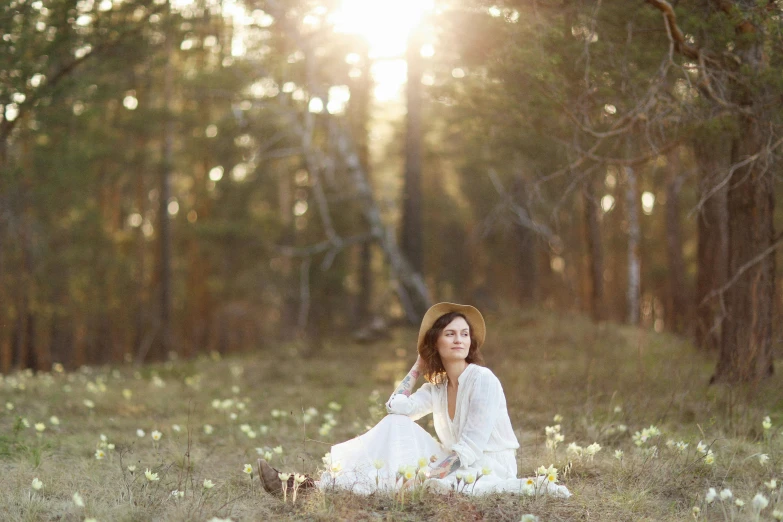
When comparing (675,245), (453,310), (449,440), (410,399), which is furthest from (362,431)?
(675,245)

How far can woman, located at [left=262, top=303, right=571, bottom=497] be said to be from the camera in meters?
4.73

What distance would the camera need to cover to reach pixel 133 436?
7.46 m

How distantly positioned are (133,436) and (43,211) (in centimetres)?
1488

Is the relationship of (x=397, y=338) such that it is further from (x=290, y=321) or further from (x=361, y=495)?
(x=290, y=321)

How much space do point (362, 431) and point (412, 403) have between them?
100 inches

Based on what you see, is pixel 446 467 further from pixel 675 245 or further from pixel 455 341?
pixel 675 245

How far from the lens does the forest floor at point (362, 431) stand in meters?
4.55

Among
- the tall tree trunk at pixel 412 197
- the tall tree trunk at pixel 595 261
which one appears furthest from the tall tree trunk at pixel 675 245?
the tall tree trunk at pixel 412 197

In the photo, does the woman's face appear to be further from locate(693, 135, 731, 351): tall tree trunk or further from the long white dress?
locate(693, 135, 731, 351): tall tree trunk

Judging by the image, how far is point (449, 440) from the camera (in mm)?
5211

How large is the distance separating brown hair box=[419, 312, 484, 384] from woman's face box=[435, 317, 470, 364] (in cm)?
7

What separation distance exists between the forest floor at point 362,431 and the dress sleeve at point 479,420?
260mm

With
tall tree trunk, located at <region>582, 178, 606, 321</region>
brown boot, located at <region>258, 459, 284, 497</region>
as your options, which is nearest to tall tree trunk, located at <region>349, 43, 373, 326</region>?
tall tree trunk, located at <region>582, 178, 606, 321</region>

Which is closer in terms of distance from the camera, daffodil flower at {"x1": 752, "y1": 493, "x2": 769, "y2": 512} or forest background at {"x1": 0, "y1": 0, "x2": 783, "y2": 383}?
daffodil flower at {"x1": 752, "y1": 493, "x2": 769, "y2": 512}
